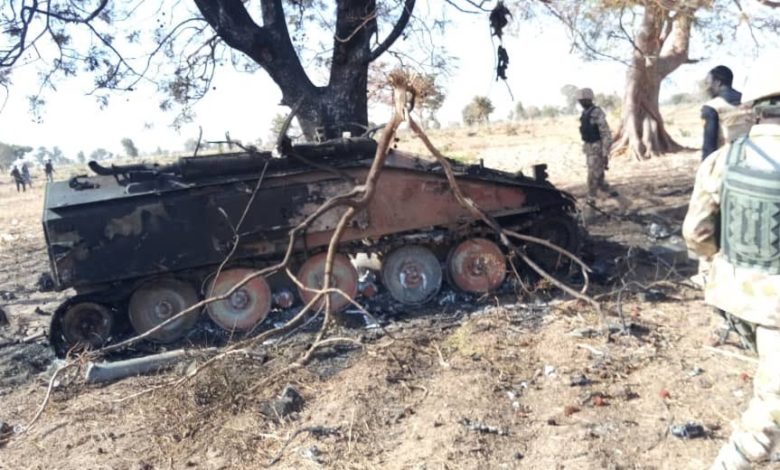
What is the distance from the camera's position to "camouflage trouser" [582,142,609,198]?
12188 millimetres

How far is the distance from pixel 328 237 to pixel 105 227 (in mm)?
2286

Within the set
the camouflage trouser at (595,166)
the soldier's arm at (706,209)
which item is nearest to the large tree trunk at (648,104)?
the camouflage trouser at (595,166)

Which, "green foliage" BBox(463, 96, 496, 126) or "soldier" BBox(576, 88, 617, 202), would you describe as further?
"green foliage" BBox(463, 96, 496, 126)

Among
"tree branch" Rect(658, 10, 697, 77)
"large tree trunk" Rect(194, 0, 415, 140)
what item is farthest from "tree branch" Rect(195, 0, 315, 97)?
"tree branch" Rect(658, 10, 697, 77)

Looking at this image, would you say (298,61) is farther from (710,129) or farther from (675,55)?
(675,55)

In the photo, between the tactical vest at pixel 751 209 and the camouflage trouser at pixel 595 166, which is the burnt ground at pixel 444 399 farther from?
the camouflage trouser at pixel 595 166

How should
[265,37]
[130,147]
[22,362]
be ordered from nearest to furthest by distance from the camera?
[22,362] → [265,37] → [130,147]

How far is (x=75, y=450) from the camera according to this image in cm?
518

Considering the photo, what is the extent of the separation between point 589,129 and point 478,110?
33.3 metres

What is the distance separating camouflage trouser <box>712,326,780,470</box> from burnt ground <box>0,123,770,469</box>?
2.60 ft

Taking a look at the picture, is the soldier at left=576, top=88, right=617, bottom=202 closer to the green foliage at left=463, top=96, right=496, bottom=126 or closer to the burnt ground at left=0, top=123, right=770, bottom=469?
the burnt ground at left=0, top=123, right=770, bottom=469

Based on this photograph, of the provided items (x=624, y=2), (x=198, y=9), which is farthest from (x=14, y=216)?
(x=624, y=2)

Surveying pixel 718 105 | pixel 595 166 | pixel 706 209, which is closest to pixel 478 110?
pixel 595 166

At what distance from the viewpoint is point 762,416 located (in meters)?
3.37
